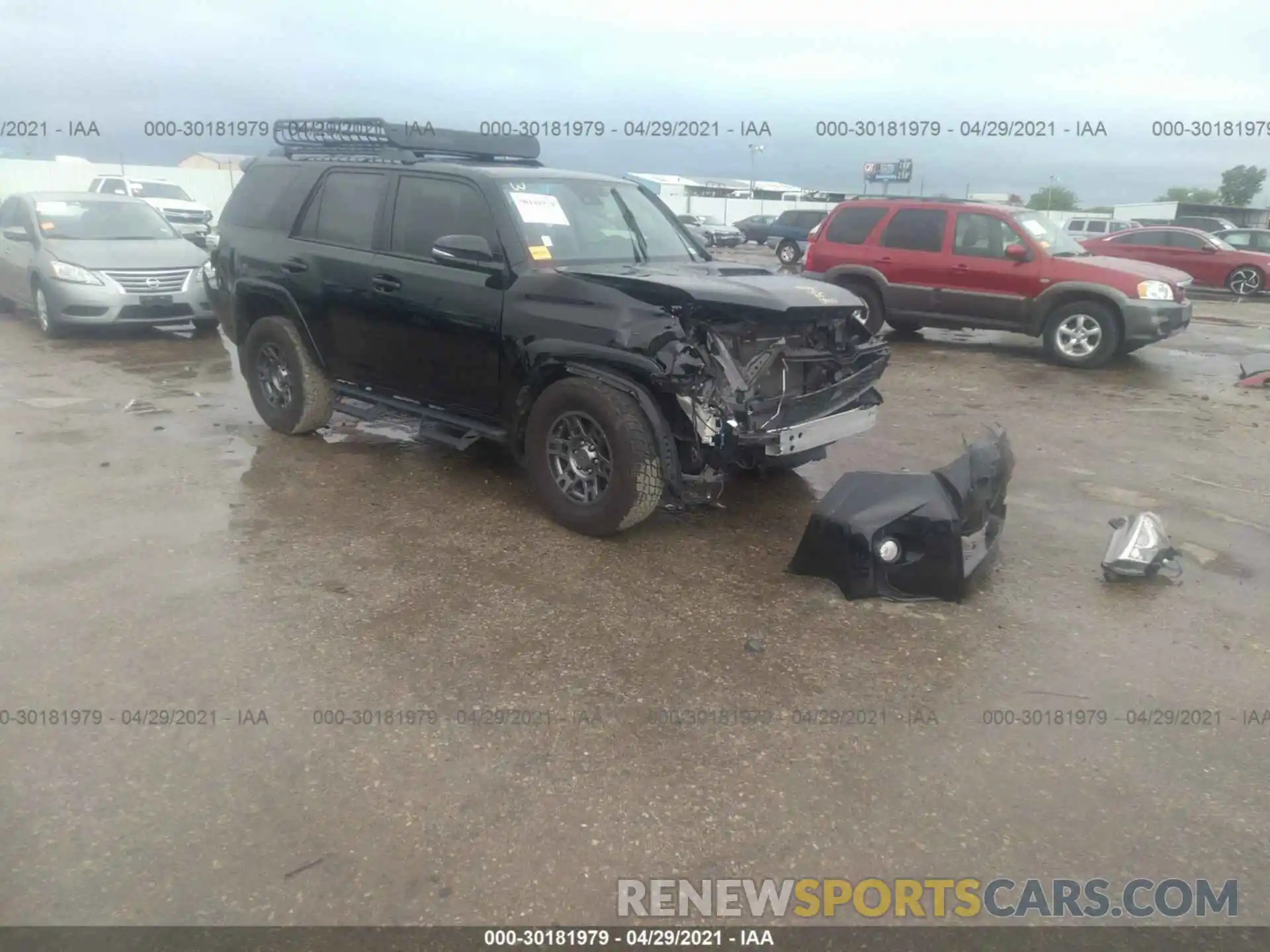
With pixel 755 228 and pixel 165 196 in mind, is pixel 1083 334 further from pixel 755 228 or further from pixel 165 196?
pixel 755 228

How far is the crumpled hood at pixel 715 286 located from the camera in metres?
4.57

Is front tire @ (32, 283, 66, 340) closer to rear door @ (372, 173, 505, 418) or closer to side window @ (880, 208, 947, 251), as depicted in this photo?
rear door @ (372, 173, 505, 418)

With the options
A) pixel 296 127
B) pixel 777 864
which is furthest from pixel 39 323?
pixel 777 864

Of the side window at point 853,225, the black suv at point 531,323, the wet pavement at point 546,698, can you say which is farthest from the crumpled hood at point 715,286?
the side window at point 853,225

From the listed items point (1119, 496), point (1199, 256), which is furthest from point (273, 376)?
point (1199, 256)

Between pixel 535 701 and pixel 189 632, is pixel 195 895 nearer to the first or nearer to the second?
pixel 535 701

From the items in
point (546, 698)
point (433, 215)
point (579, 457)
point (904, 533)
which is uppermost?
point (433, 215)

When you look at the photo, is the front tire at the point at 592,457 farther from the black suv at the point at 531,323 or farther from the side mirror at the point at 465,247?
the side mirror at the point at 465,247

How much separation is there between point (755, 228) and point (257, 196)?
31448 millimetres

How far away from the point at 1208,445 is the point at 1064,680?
14.9 ft

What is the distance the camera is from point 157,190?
82.9 feet

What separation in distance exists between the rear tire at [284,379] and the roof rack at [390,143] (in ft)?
4.17

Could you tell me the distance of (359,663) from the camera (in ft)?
12.2

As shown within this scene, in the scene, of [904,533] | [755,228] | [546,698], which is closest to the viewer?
[546,698]
